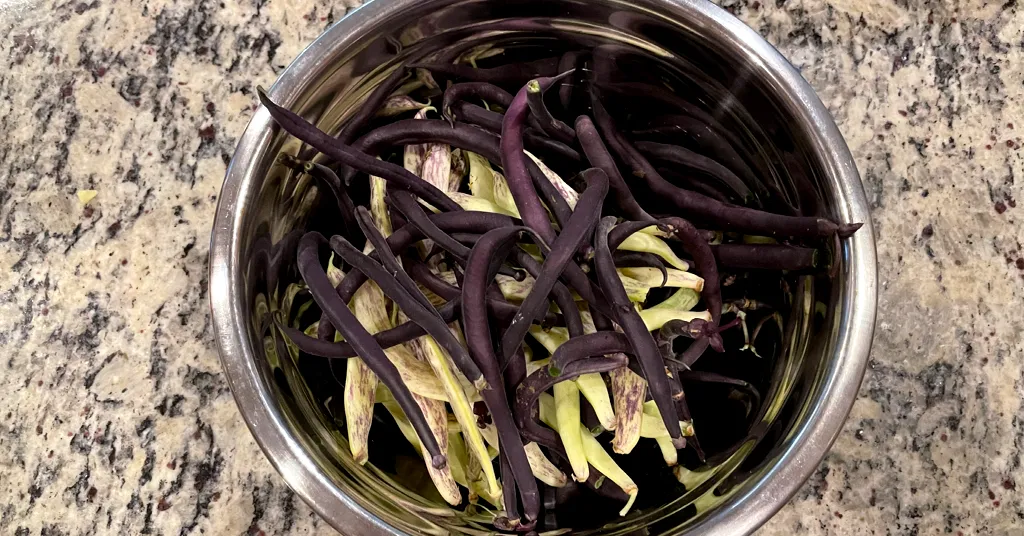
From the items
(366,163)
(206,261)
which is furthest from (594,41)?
(206,261)

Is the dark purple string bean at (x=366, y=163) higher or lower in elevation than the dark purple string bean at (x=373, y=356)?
higher

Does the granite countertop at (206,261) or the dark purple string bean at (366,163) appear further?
the granite countertop at (206,261)

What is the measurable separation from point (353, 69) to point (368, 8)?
65 millimetres

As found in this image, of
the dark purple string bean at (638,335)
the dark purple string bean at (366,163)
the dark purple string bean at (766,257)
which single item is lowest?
the dark purple string bean at (638,335)

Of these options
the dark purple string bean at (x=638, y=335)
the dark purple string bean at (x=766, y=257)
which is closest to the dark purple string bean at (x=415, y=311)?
the dark purple string bean at (x=638, y=335)

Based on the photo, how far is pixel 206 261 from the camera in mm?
853

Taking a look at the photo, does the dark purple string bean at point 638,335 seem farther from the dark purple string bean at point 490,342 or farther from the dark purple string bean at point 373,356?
the dark purple string bean at point 373,356

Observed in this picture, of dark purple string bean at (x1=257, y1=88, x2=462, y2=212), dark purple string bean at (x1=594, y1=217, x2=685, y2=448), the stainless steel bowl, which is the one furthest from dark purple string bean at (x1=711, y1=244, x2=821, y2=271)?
dark purple string bean at (x1=257, y1=88, x2=462, y2=212)

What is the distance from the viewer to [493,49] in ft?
2.33

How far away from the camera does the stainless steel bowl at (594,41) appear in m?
0.57

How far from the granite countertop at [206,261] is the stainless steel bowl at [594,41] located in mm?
235

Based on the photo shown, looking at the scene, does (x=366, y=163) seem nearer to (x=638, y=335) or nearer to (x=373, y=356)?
(x=373, y=356)

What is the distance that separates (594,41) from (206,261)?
1.76 feet

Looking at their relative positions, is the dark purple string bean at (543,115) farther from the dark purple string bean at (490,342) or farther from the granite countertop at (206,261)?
the granite countertop at (206,261)
